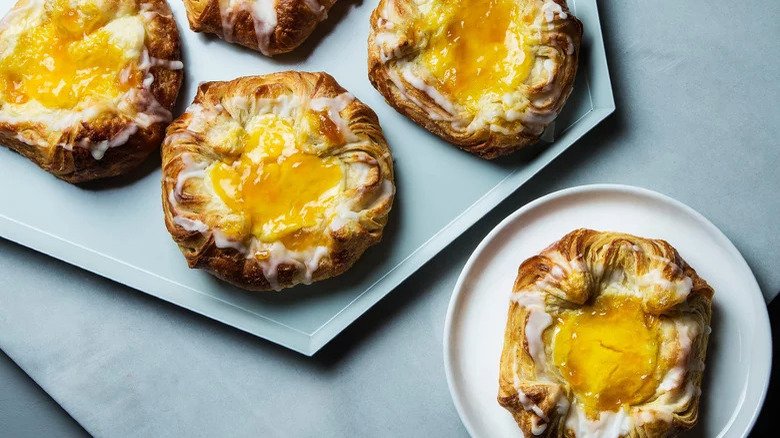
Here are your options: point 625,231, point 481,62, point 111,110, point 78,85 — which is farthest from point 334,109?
point 625,231

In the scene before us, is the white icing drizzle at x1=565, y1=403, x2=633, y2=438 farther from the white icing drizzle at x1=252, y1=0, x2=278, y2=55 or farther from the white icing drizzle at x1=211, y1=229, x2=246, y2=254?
the white icing drizzle at x1=252, y1=0, x2=278, y2=55

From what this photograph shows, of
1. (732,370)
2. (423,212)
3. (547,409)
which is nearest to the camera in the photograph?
(547,409)

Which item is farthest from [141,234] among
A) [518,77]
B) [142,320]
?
[518,77]

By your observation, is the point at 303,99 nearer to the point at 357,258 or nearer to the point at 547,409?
the point at 357,258

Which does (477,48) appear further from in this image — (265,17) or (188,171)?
(188,171)

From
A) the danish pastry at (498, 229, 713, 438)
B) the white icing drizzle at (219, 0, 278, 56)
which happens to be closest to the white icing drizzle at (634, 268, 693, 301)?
the danish pastry at (498, 229, 713, 438)

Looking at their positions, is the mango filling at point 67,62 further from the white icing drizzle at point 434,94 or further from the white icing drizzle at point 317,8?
the white icing drizzle at point 434,94
